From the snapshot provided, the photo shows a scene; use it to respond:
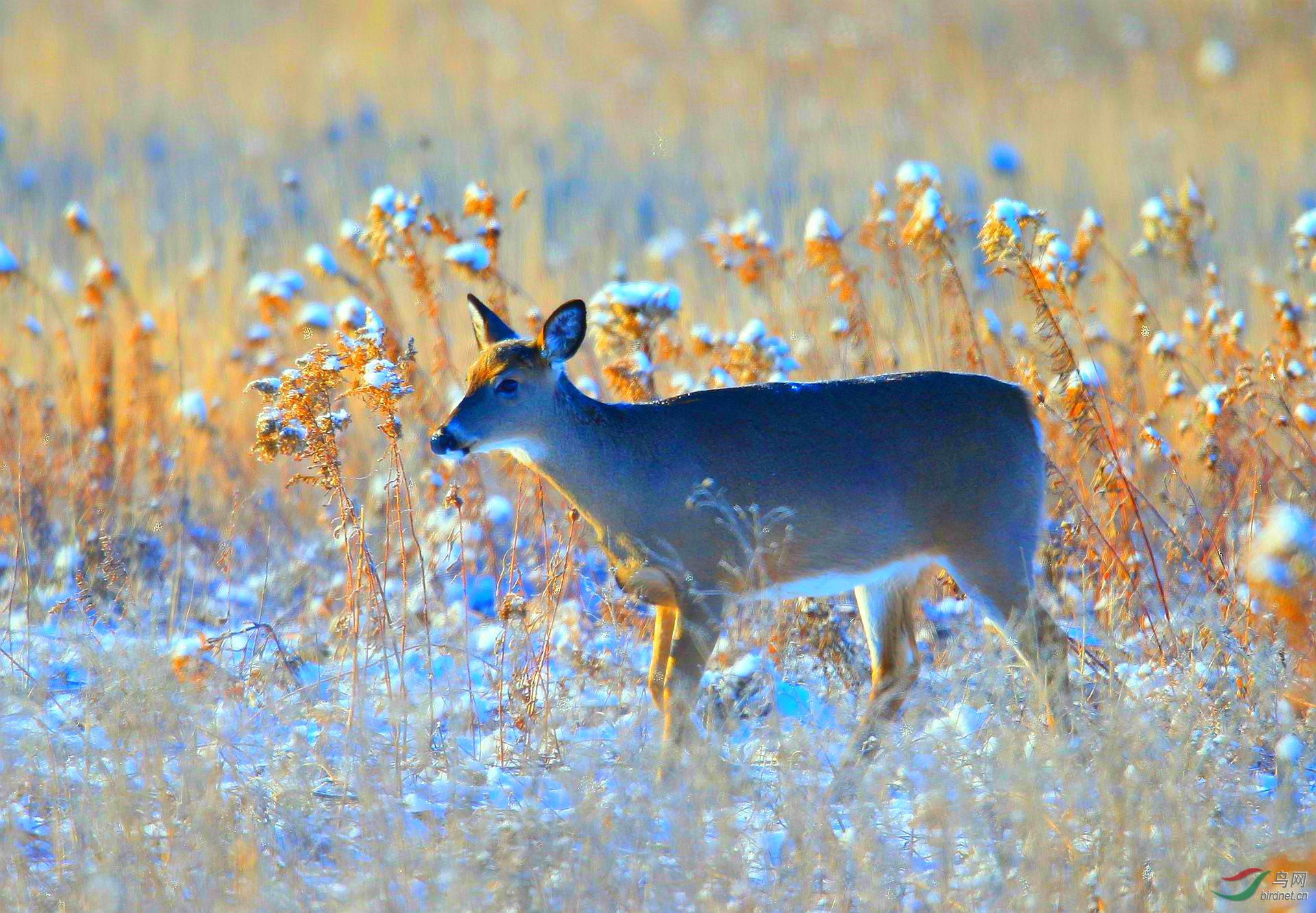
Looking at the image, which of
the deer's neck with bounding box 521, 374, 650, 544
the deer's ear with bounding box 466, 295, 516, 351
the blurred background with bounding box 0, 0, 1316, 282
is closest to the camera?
the deer's neck with bounding box 521, 374, 650, 544

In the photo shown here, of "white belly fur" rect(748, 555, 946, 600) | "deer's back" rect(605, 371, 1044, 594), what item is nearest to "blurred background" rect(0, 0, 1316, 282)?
"deer's back" rect(605, 371, 1044, 594)

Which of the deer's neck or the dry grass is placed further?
the deer's neck

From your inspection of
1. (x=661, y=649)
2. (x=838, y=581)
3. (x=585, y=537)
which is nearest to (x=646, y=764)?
(x=661, y=649)

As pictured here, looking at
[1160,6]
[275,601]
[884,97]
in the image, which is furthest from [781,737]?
[1160,6]

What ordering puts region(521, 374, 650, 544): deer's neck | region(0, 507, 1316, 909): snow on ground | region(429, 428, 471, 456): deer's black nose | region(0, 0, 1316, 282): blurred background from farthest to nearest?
region(0, 0, 1316, 282): blurred background
region(521, 374, 650, 544): deer's neck
region(429, 428, 471, 456): deer's black nose
region(0, 507, 1316, 909): snow on ground

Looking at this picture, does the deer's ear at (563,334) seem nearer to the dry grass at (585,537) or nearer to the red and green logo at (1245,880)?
the dry grass at (585,537)

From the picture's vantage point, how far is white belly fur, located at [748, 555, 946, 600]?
469 centimetres

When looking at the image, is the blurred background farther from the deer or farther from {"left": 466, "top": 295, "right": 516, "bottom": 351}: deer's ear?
the deer

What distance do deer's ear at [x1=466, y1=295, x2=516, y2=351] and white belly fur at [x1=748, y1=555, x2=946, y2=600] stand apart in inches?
51.2

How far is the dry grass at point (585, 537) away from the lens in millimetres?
3301

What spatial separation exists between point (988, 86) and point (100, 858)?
1472 cm

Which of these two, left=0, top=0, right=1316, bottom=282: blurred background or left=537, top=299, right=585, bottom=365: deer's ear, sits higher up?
left=0, top=0, right=1316, bottom=282: blurred background

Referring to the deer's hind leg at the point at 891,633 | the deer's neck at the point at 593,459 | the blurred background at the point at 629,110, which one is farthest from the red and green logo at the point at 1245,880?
the blurred background at the point at 629,110

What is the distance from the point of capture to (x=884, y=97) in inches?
622
